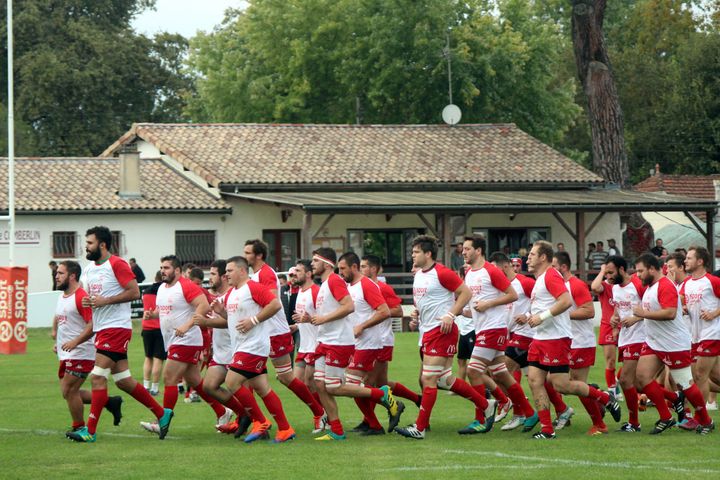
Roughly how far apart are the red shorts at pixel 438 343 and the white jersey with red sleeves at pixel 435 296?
77mm

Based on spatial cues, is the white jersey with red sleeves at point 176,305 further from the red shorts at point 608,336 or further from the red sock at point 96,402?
the red shorts at point 608,336

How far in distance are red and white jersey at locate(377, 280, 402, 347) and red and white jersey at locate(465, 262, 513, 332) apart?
0.95 m

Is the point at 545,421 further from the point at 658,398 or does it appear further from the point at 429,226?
the point at 429,226

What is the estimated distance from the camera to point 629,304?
15539 mm

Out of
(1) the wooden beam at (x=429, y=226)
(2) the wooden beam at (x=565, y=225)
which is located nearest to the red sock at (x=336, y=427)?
(1) the wooden beam at (x=429, y=226)

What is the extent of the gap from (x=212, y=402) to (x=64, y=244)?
25919 millimetres

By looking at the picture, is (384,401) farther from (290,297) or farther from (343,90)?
(343,90)

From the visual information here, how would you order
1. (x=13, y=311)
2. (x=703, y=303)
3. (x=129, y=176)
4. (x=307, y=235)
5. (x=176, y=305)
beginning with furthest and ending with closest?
(x=129, y=176) < (x=307, y=235) < (x=13, y=311) < (x=703, y=303) < (x=176, y=305)

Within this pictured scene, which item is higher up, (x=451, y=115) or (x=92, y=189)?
(x=451, y=115)

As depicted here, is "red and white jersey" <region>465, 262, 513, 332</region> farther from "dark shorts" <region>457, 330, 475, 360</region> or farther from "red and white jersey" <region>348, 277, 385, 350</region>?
"dark shorts" <region>457, 330, 475, 360</region>

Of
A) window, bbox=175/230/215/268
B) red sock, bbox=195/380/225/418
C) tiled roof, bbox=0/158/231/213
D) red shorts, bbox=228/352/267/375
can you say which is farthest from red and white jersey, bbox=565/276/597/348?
window, bbox=175/230/215/268

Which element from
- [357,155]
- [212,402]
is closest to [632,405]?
[212,402]

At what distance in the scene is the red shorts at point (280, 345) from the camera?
13820 millimetres

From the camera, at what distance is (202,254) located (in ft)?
135
